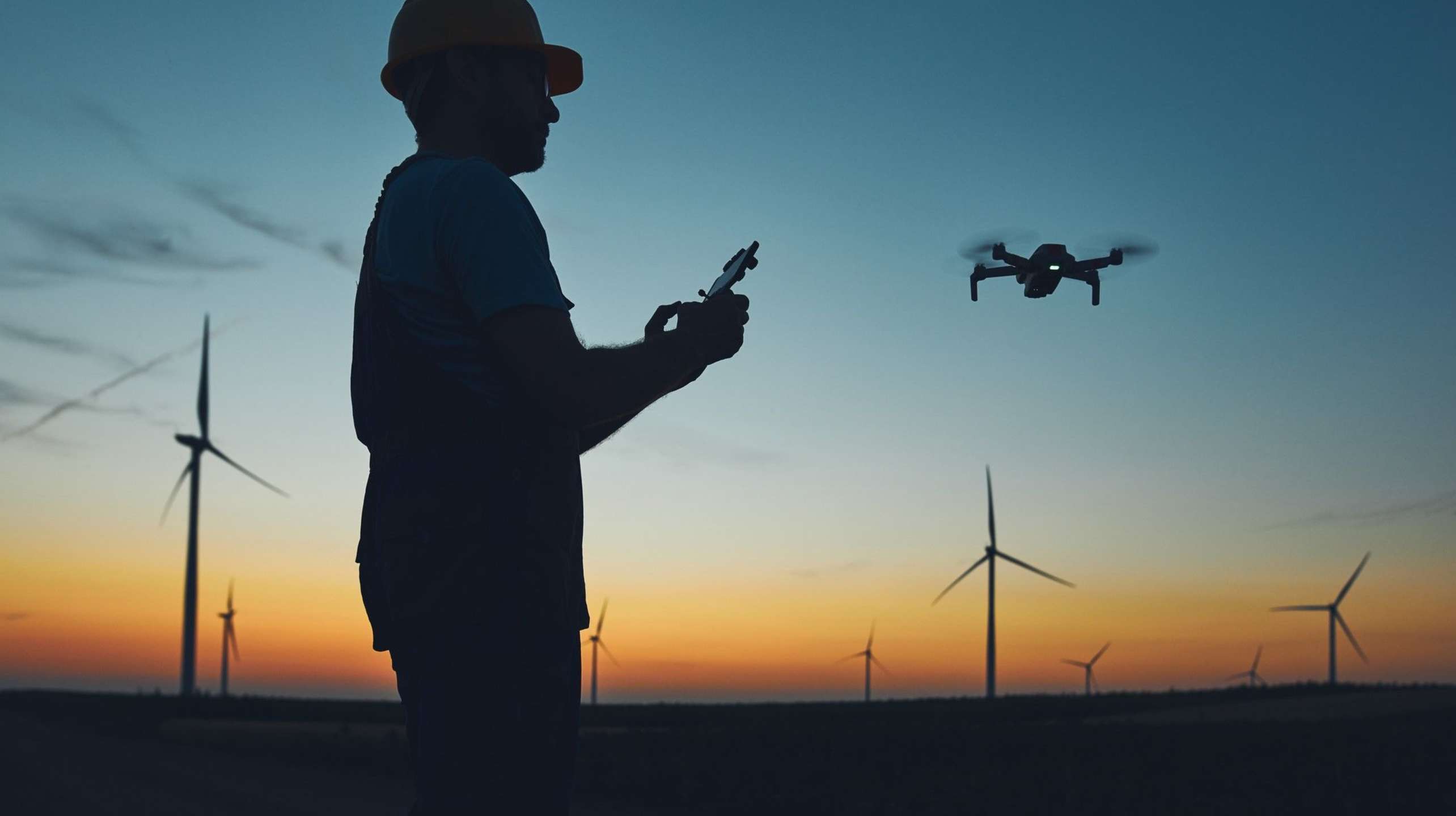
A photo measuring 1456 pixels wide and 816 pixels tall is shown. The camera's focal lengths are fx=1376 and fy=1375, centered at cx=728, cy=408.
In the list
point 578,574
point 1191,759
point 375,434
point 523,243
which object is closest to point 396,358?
point 375,434

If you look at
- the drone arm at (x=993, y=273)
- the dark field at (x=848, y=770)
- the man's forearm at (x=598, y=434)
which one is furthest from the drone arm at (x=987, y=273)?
the man's forearm at (x=598, y=434)

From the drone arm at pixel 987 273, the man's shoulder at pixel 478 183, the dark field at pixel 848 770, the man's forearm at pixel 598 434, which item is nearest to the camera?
the man's shoulder at pixel 478 183

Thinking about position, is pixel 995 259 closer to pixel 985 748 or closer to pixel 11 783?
pixel 985 748

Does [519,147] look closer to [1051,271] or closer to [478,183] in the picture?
[478,183]

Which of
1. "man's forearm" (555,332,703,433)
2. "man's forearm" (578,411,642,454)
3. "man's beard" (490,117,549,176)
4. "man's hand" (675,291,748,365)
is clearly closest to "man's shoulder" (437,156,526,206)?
"man's beard" (490,117,549,176)

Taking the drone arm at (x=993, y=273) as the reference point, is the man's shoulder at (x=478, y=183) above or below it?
below

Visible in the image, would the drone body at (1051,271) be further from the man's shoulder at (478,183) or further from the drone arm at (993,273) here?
the man's shoulder at (478,183)

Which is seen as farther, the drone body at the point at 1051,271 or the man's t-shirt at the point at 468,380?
the drone body at the point at 1051,271
